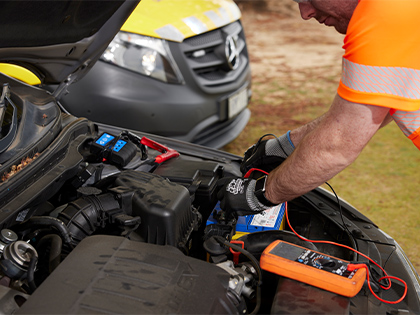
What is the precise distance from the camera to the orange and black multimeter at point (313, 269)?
4.29ft

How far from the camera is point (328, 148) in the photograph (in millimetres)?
1573

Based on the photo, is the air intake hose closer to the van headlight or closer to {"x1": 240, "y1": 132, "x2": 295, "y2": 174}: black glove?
{"x1": 240, "y1": 132, "x2": 295, "y2": 174}: black glove

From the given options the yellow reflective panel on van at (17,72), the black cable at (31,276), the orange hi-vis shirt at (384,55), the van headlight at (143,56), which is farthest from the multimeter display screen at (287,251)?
the van headlight at (143,56)

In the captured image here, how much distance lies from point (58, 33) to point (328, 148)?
967mm

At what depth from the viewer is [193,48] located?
10.6 ft

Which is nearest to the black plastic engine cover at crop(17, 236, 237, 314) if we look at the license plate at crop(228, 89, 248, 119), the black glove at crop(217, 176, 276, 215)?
the black glove at crop(217, 176, 276, 215)

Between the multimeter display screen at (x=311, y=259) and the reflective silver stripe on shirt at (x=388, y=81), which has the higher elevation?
the reflective silver stripe on shirt at (x=388, y=81)

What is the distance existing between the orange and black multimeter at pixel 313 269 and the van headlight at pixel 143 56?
1.91 meters

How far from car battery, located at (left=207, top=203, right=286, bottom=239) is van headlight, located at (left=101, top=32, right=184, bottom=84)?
4.88 ft

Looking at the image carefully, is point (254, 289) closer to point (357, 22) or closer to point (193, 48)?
point (357, 22)

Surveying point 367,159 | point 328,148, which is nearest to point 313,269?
point 328,148

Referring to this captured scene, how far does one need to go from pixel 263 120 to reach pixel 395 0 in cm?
343

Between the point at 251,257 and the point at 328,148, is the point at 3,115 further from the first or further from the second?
the point at 328,148

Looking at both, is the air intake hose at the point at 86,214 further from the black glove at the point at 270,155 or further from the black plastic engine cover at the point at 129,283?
the black glove at the point at 270,155
